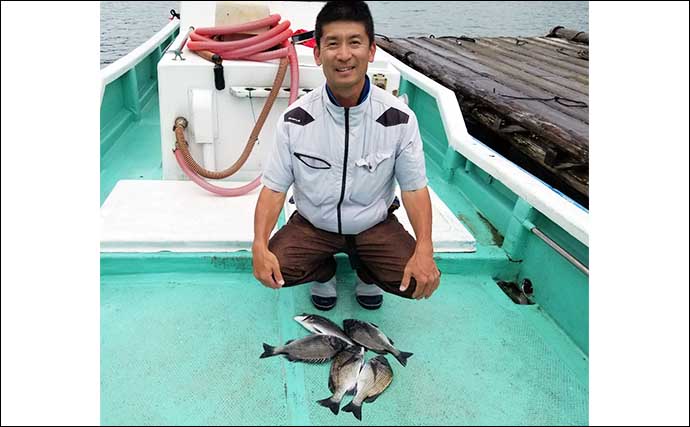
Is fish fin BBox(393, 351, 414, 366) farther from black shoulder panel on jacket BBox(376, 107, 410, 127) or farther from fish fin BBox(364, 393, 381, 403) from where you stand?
black shoulder panel on jacket BBox(376, 107, 410, 127)

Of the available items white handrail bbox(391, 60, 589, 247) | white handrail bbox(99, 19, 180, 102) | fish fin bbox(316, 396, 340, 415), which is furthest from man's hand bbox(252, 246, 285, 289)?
white handrail bbox(99, 19, 180, 102)

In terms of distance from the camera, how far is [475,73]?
20.6ft

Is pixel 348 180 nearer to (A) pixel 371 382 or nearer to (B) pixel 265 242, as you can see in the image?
(B) pixel 265 242

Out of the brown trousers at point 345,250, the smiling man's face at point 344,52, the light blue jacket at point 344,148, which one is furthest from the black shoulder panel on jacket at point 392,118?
the brown trousers at point 345,250

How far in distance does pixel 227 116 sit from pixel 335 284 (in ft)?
4.48

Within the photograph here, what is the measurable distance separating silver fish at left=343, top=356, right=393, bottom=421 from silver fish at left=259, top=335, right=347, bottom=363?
157 mm

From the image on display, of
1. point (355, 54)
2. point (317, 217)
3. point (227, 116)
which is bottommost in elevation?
point (317, 217)

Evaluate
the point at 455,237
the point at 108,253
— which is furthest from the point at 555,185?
the point at 108,253

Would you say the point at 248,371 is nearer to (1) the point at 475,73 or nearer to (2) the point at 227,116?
(2) the point at 227,116

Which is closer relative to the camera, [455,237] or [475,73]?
[455,237]

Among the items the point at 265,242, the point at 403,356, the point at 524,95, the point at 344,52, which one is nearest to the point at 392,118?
the point at 344,52

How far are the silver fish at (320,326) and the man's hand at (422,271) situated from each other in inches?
13.7

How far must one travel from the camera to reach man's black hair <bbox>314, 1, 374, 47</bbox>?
178 centimetres

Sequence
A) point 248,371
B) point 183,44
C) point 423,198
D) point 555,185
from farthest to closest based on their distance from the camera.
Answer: point 555,185
point 183,44
point 423,198
point 248,371
